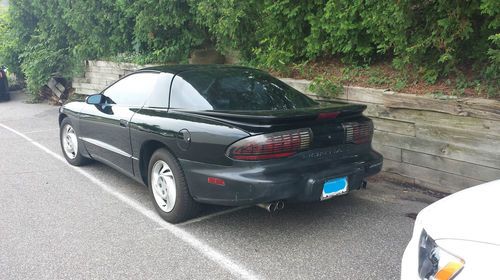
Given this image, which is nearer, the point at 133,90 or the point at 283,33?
the point at 133,90

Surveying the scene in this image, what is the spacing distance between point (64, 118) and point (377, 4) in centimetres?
455

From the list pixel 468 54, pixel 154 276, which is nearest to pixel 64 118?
pixel 154 276

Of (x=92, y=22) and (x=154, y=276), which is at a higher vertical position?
(x=92, y=22)

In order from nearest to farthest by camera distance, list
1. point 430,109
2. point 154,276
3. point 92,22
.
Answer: point 154,276, point 430,109, point 92,22

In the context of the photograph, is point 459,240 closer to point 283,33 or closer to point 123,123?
point 123,123

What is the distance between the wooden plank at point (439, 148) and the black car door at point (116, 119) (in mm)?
2815

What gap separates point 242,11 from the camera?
295 inches

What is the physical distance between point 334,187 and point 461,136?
5.94 feet

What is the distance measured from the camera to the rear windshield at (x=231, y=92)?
4.24 m

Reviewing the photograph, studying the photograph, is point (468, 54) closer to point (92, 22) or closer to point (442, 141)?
point (442, 141)

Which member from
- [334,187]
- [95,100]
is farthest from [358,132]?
[95,100]

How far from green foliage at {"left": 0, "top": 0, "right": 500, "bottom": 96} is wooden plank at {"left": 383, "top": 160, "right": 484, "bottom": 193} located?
966mm

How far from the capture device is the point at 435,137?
5.02m

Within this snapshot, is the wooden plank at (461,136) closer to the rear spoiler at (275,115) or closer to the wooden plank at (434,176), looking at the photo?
the wooden plank at (434,176)
